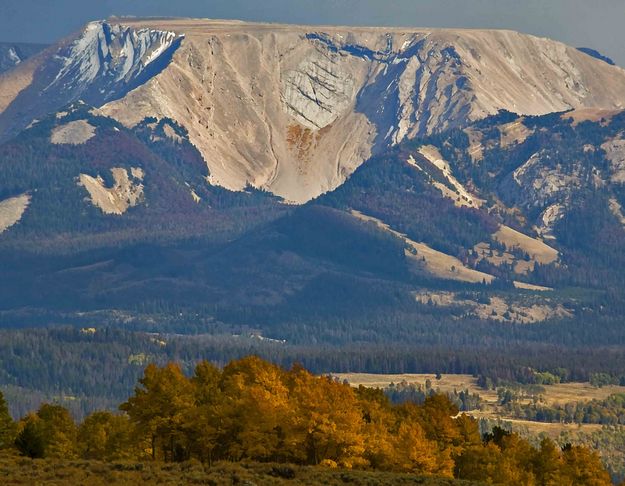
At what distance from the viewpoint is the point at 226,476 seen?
13388 centimetres

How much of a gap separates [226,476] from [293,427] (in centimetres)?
2578

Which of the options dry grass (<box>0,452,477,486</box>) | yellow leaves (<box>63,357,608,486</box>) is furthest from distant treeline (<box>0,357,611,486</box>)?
dry grass (<box>0,452,477,486</box>)

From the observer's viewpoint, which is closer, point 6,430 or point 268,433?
point 268,433

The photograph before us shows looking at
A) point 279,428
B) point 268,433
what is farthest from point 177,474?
point 279,428

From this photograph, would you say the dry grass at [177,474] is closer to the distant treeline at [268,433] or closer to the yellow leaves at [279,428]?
the distant treeline at [268,433]

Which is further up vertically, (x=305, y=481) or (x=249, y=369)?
(x=249, y=369)

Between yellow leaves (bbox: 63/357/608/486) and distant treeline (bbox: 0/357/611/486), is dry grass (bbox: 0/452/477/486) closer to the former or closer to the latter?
distant treeline (bbox: 0/357/611/486)

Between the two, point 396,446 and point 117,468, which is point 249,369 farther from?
point 117,468

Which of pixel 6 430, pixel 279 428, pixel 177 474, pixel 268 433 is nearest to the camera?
pixel 177 474

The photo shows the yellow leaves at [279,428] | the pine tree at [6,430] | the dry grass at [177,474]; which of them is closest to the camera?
the dry grass at [177,474]

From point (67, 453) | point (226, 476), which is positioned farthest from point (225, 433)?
point (226, 476)

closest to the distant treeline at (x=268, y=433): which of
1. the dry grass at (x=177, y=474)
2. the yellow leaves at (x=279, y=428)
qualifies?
the yellow leaves at (x=279, y=428)

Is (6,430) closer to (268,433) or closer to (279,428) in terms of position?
(268,433)

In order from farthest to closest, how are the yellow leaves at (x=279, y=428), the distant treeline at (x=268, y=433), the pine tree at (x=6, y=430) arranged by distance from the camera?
the pine tree at (x=6, y=430) → the distant treeline at (x=268, y=433) → the yellow leaves at (x=279, y=428)
